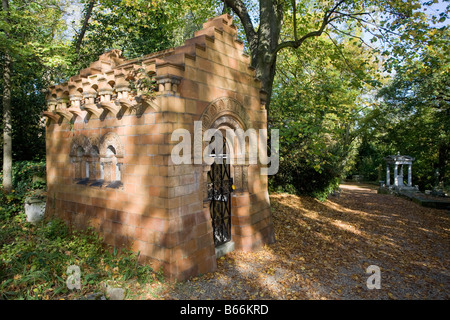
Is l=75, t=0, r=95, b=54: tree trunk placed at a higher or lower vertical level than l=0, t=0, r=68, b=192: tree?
higher

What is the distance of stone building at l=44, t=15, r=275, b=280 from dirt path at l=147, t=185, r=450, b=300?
0.50 m

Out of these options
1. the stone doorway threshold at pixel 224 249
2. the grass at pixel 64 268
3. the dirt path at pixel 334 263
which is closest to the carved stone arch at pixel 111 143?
the grass at pixel 64 268

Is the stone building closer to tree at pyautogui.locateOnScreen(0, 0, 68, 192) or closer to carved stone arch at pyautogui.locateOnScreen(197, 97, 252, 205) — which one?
carved stone arch at pyautogui.locateOnScreen(197, 97, 252, 205)

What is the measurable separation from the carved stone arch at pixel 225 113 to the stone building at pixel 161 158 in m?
0.02

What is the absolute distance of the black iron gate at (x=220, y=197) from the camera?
639 centimetres

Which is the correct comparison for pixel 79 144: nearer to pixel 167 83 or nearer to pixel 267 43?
pixel 167 83

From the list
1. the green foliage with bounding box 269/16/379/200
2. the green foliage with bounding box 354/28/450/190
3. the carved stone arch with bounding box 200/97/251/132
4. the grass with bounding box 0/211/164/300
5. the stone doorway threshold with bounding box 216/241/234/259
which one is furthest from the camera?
the green foliage with bounding box 354/28/450/190

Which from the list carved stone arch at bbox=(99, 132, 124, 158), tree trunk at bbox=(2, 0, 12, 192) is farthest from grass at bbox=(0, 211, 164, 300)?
tree trunk at bbox=(2, 0, 12, 192)

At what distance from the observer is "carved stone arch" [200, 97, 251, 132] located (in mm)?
5387

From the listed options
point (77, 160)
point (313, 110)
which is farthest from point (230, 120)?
point (313, 110)

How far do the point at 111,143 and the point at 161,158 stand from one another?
5.19ft

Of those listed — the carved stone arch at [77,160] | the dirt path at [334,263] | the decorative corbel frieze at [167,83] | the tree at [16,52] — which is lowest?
the dirt path at [334,263]

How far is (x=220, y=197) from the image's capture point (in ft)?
21.6

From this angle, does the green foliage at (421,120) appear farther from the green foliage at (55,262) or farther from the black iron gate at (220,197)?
the green foliage at (55,262)
